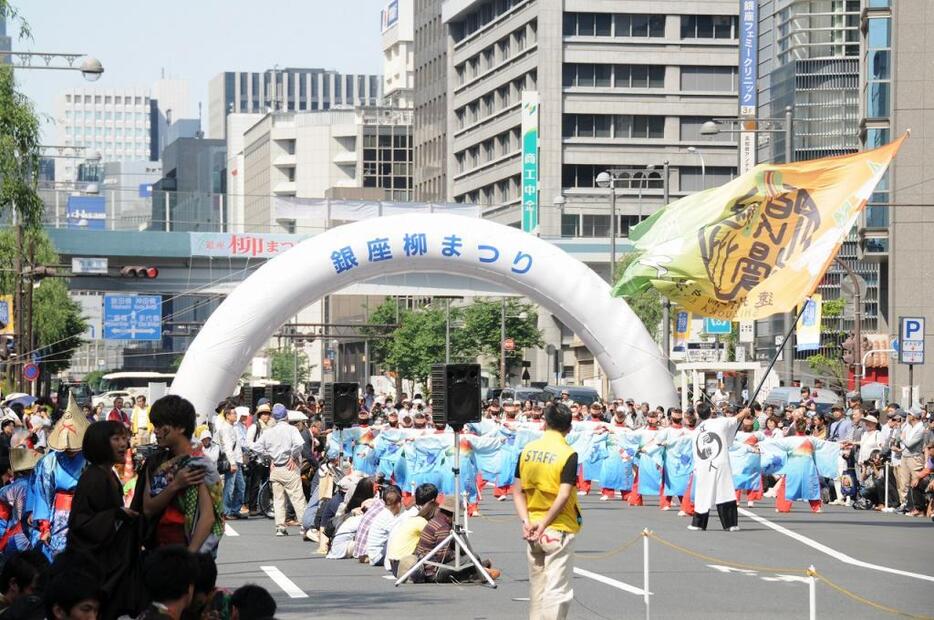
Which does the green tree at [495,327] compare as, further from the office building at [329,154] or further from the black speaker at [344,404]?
the black speaker at [344,404]

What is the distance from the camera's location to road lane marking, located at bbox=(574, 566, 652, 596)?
15531mm

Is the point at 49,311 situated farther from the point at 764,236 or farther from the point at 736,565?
the point at 736,565

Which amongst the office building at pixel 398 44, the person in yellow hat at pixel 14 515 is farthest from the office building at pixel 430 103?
the person in yellow hat at pixel 14 515

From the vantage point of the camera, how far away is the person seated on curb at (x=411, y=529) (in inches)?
658

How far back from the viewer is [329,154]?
6117 inches

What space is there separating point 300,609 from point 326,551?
204 inches

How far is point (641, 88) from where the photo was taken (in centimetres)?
10181

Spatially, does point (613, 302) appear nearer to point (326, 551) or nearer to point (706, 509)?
point (706, 509)

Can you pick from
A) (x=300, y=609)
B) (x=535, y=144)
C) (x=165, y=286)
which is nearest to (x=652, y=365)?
(x=300, y=609)

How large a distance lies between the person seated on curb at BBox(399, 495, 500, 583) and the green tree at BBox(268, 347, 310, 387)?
116 metres

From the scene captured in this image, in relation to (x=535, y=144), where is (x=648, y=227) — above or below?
below

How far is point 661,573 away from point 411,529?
2.50 meters

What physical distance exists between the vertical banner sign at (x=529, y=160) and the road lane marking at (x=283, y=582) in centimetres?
8111

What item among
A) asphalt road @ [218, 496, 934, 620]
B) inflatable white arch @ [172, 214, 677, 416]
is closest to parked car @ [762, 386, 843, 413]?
inflatable white arch @ [172, 214, 677, 416]
